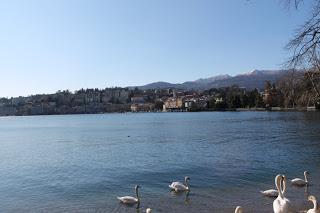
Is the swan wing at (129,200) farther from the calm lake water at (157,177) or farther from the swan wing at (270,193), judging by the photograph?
the swan wing at (270,193)

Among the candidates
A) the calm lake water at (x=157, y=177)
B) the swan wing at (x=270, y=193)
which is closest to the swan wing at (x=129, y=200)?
the calm lake water at (x=157, y=177)

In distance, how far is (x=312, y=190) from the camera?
22.0 metres

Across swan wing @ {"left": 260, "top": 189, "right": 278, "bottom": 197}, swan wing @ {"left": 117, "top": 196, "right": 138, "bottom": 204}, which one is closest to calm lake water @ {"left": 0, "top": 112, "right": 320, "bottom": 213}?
swan wing @ {"left": 117, "top": 196, "right": 138, "bottom": 204}

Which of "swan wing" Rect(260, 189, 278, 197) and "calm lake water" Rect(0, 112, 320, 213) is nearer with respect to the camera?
"swan wing" Rect(260, 189, 278, 197)

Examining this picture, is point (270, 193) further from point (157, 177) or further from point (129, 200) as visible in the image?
point (157, 177)

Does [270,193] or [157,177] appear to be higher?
[270,193]

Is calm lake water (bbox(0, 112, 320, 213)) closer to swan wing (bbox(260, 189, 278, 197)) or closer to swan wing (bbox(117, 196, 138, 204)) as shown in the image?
swan wing (bbox(117, 196, 138, 204))

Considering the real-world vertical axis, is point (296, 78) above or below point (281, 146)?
above

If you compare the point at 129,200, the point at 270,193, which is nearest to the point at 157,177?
the point at 129,200

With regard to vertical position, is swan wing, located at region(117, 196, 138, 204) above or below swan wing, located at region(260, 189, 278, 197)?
below

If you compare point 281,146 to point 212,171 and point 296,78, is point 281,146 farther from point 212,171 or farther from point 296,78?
point 296,78

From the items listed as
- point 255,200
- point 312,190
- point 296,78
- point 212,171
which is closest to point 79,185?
point 212,171

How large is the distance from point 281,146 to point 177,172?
686 inches

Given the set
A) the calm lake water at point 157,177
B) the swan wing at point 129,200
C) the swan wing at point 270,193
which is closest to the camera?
the swan wing at point 270,193
